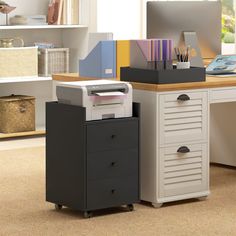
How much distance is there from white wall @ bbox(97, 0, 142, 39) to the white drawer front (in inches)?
114

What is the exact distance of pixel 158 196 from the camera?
15.1 ft

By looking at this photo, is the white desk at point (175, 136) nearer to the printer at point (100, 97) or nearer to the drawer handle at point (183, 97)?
the drawer handle at point (183, 97)

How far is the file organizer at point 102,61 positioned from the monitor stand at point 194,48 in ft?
1.92

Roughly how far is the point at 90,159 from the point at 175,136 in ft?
1.93

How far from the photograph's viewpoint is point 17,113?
6.84 meters

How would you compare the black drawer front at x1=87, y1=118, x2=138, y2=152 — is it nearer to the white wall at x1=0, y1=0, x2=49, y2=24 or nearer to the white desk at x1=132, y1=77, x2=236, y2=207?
the white desk at x1=132, y1=77, x2=236, y2=207

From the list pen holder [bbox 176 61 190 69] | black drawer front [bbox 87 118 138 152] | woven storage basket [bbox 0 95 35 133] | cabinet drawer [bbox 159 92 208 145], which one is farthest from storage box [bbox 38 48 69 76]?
black drawer front [bbox 87 118 138 152]

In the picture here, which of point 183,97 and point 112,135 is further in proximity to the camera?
point 183,97

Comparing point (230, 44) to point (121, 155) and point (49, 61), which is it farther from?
point (121, 155)

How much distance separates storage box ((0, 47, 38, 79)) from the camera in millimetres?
6801

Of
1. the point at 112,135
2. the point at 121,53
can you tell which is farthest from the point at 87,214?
the point at 121,53

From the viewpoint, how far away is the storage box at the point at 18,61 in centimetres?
680

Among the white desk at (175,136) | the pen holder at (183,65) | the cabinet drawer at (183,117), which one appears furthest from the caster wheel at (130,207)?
the pen holder at (183,65)

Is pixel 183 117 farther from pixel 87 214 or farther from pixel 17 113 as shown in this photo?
pixel 17 113
